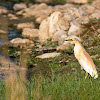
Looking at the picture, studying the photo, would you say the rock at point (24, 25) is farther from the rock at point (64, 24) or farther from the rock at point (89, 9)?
the rock at point (64, 24)

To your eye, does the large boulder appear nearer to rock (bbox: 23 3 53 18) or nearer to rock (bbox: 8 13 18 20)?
rock (bbox: 23 3 53 18)

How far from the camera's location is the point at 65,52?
9281 mm

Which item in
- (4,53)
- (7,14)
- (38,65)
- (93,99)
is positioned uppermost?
(93,99)

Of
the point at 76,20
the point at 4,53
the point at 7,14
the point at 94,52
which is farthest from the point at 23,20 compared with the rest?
the point at 94,52

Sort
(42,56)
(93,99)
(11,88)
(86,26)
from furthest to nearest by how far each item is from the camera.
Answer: (86,26) < (42,56) < (93,99) < (11,88)

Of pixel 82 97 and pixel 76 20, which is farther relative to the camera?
pixel 76 20

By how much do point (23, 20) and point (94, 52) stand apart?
7.28m

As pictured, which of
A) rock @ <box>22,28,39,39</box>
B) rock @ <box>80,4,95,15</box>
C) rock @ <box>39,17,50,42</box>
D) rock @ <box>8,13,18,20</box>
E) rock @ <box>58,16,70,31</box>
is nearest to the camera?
rock @ <box>58,16,70,31</box>

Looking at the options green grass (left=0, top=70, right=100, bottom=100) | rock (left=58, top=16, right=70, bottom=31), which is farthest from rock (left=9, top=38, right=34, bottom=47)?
green grass (left=0, top=70, right=100, bottom=100)

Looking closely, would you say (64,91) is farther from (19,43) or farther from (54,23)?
(54,23)

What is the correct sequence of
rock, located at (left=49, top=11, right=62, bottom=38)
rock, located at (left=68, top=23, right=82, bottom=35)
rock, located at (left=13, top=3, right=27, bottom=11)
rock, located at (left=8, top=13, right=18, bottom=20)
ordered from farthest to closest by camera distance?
1. rock, located at (left=13, top=3, right=27, bottom=11)
2. rock, located at (left=8, top=13, right=18, bottom=20)
3. rock, located at (left=49, top=11, right=62, bottom=38)
4. rock, located at (left=68, top=23, right=82, bottom=35)

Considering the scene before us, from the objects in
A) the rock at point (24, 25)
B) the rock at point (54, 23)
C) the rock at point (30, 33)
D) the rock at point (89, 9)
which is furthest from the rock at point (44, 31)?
the rock at point (89, 9)

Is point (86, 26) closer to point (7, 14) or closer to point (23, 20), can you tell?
point (23, 20)

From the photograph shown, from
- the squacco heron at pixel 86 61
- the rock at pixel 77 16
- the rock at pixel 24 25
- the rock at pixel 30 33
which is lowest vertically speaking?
the rock at pixel 24 25
